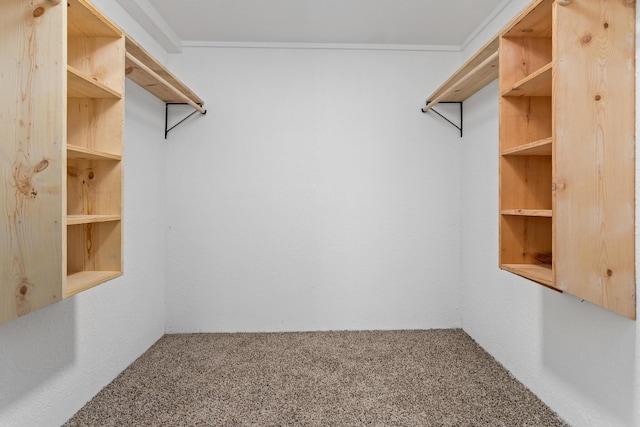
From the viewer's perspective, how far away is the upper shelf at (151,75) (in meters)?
1.72

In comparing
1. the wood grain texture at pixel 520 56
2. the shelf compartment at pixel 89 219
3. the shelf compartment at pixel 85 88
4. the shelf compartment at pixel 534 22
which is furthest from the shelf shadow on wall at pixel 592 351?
the shelf compartment at pixel 85 88

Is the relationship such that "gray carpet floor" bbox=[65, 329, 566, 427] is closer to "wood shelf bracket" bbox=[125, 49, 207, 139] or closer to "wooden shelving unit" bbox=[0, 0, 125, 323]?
"wooden shelving unit" bbox=[0, 0, 125, 323]

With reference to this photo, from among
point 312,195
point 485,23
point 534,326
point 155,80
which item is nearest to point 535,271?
point 534,326

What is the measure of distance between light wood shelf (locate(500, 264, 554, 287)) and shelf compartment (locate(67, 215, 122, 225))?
1780 millimetres

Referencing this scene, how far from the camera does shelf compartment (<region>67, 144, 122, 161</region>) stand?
123 centimetres

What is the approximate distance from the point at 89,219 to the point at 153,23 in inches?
59.0

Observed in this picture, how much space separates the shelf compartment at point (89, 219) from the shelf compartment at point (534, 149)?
5.78 ft

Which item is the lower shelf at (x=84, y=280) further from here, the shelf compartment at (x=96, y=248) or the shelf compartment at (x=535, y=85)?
the shelf compartment at (x=535, y=85)

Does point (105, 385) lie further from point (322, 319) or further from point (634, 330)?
point (634, 330)

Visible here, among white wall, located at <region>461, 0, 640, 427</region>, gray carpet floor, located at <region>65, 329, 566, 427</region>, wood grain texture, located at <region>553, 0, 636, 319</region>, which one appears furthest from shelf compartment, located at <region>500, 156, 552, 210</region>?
gray carpet floor, located at <region>65, 329, 566, 427</region>

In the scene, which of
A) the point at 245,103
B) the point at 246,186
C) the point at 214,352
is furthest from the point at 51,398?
the point at 245,103

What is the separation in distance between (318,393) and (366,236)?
4.03 feet

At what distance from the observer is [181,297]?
259 centimetres

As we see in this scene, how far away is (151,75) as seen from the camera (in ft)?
6.12
